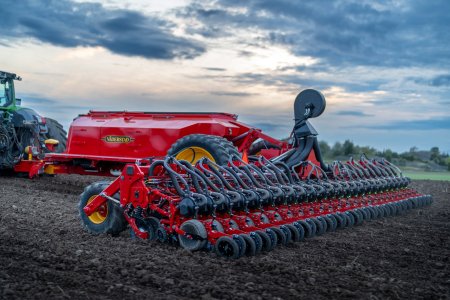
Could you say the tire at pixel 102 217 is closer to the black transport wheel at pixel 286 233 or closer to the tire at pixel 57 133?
the black transport wheel at pixel 286 233

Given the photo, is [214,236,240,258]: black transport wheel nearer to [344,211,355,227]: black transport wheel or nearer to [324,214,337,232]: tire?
[324,214,337,232]: tire

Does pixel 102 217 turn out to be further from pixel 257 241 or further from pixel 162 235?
pixel 257 241

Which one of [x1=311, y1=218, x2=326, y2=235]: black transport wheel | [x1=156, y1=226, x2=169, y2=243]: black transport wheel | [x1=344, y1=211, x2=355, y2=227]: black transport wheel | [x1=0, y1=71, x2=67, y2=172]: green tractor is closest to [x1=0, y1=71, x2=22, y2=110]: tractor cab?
[x1=0, y1=71, x2=67, y2=172]: green tractor

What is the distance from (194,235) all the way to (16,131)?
982cm

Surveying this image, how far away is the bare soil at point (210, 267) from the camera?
480 cm

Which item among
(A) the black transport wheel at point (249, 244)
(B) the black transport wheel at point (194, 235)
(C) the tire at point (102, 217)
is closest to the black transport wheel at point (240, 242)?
(A) the black transport wheel at point (249, 244)

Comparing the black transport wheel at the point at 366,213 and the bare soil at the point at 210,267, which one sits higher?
the black transport wheel at the point at 366,213

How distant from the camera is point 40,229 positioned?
293 inches

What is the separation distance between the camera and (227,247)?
5867 millimetres

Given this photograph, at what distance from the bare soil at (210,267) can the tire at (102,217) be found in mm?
117

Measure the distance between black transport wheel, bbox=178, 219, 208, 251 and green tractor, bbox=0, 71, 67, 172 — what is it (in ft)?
28.4

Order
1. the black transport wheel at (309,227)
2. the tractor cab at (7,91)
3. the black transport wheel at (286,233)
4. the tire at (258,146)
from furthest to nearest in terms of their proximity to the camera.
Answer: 1. the tractor cab at (7,91)
2. the tire at (258,146)
3. the black transport wheel at (309,227)
4. the black transport wheel at (286,233)

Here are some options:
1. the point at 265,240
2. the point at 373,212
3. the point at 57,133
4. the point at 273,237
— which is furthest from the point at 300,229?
the point at 57,133

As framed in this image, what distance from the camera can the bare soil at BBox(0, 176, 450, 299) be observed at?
4.80 m
